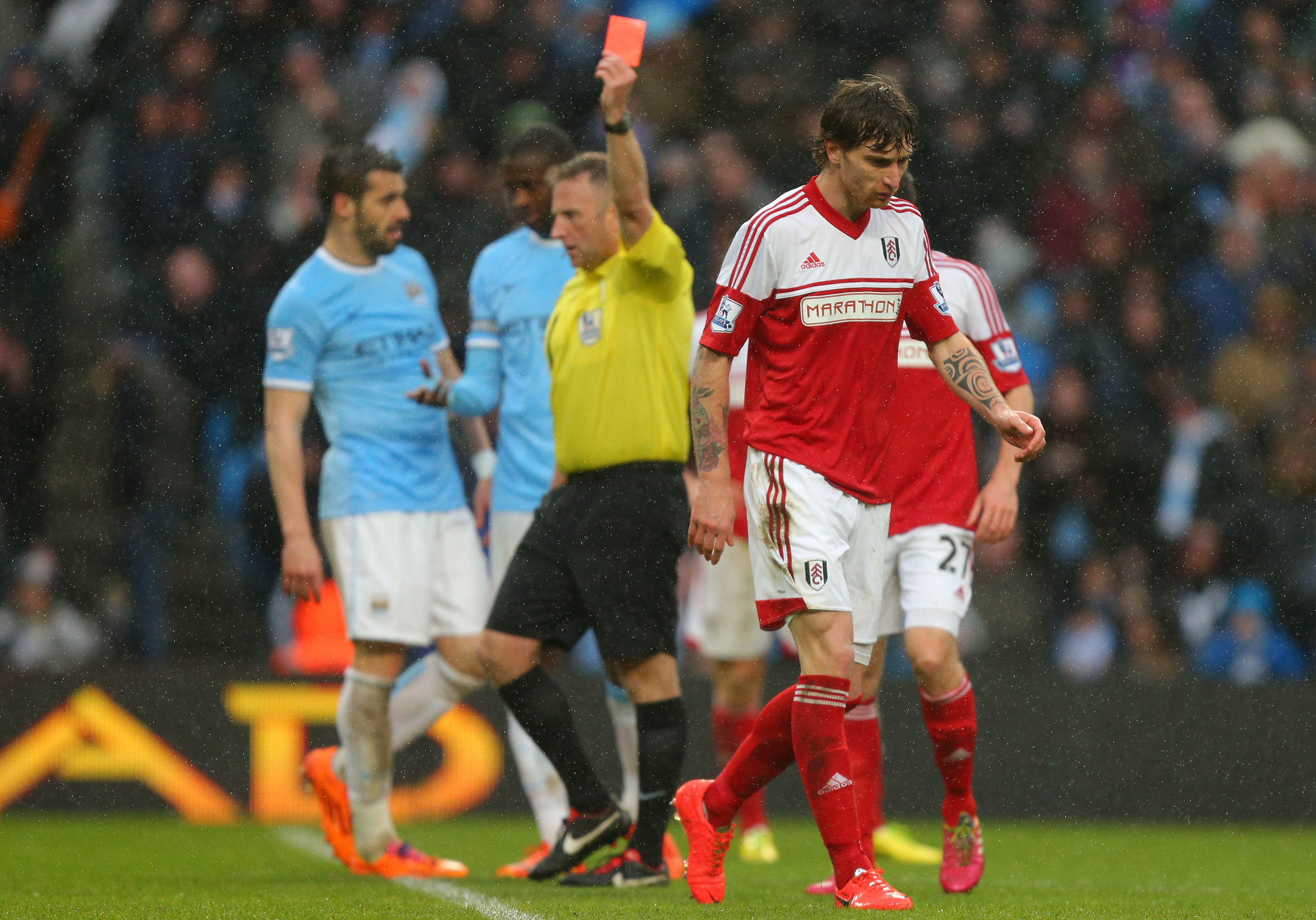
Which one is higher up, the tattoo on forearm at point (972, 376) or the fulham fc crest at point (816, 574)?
the tattoo on forearm at point (972, 376)

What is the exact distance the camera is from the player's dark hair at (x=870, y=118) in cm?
479

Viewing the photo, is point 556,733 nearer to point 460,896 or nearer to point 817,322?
point 460,896

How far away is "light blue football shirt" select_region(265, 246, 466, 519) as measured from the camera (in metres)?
6.45

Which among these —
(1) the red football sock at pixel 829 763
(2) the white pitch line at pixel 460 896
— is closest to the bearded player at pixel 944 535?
(1) the red football sock at pixel 829 763

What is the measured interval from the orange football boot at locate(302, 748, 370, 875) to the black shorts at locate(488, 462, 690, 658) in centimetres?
112

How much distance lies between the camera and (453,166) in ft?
38.3

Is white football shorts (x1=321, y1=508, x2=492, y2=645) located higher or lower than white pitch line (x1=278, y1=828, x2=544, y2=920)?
higher

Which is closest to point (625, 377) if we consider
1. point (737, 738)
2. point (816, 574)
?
point (816, 574)

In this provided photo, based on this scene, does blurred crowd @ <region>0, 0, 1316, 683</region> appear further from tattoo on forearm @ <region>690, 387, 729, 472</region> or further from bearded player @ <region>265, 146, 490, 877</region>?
tattoo on forearm @ <region>690, 387, 729, 472</region>

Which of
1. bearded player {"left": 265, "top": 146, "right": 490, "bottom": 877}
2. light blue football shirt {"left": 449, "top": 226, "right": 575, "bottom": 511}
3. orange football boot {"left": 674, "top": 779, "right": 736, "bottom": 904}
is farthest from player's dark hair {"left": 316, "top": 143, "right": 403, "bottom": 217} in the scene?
orange football boot {"left": 674, "top": 779, "right": 736, "bottom": 904}

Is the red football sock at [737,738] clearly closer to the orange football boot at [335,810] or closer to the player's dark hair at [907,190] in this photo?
the orange football boot at [335,810]

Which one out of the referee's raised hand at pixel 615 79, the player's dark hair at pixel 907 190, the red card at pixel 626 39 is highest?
the red card at pixel 626 39

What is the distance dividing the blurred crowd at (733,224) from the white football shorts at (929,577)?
386 cm

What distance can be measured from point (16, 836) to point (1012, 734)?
5.12m
